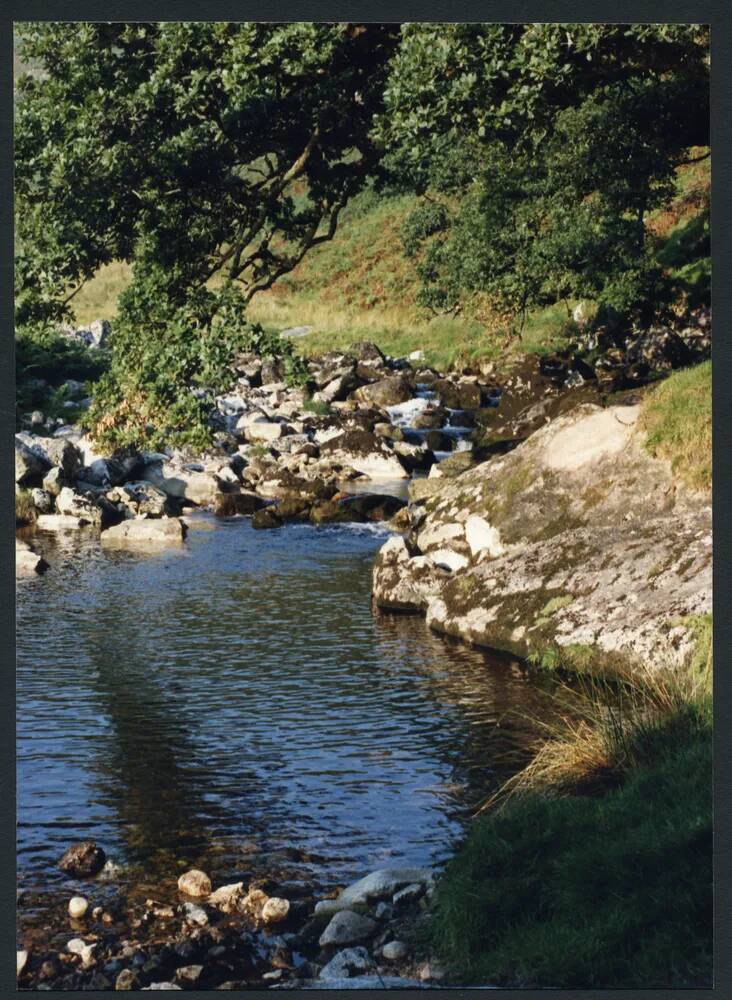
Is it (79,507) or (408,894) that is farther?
(79,507)

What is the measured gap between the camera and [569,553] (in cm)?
1405

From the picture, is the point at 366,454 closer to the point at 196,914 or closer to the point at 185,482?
the point at 185,482

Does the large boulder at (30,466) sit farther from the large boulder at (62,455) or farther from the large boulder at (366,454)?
the large boulder at (366,454)

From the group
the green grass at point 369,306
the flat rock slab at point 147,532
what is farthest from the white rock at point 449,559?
the green grass at point 369,306

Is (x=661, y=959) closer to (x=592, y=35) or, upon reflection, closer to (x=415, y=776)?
(x=415, y=776)

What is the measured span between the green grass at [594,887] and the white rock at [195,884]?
150 cm

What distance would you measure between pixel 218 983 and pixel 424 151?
677cm

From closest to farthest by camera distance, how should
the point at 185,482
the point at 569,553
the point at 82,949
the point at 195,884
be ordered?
the point at 82,949, the point at 195,884, the point at 569,553, the point at 185,482

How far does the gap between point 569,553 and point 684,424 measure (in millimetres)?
1866

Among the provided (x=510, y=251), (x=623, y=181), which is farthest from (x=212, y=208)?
(x=510, y=251)

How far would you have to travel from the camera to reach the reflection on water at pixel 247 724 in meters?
8.98

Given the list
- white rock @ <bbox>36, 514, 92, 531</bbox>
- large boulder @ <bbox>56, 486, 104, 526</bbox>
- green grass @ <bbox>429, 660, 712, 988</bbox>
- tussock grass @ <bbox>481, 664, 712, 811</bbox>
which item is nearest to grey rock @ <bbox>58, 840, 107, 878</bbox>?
green grass @ <bbox>429, 660, 712, 988</bbox>

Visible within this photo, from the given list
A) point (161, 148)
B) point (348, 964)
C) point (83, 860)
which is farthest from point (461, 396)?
point (348, 964)

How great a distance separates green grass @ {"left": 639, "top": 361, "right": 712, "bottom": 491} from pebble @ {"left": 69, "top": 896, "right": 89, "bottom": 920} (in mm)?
8247
